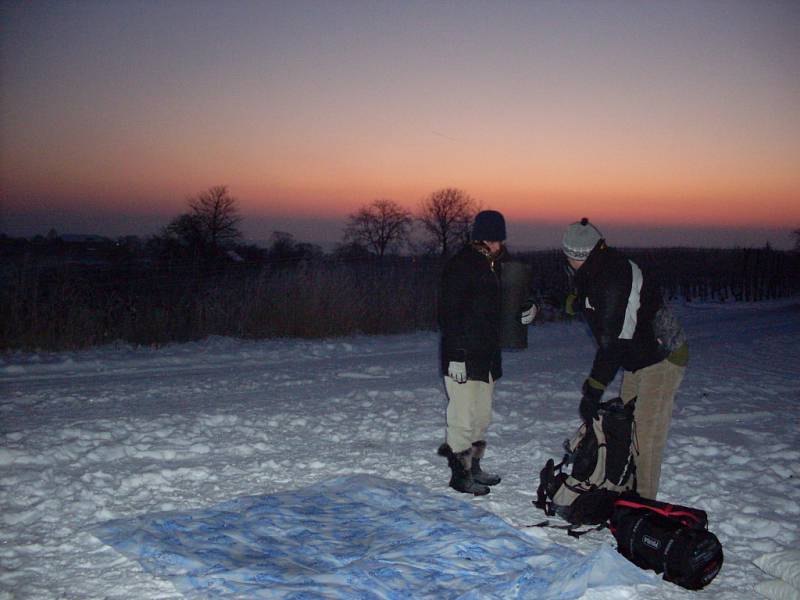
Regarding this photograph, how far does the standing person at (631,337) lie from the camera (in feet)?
13.8

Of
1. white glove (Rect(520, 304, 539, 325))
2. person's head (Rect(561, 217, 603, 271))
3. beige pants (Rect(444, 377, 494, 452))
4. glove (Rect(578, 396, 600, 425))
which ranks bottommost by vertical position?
beige pants (Rect(444, 377, 494, 452))

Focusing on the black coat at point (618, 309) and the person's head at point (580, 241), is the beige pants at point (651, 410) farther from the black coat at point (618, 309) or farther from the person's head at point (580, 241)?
the person's head at point (580, 241)

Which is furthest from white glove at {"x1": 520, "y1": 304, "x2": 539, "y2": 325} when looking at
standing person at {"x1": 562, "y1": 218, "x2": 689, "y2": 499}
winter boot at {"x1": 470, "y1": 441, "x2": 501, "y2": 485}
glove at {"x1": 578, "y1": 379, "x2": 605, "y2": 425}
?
winter boot at {"x1": 470, "y1": 441, "x2": 501, "y2": 485}

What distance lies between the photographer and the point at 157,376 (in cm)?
899

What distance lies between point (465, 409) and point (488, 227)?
142cm

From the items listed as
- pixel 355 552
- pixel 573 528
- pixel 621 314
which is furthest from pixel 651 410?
pixel 355 552

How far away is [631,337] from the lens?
4262 mm

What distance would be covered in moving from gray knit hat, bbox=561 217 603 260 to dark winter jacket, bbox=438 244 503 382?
79cm

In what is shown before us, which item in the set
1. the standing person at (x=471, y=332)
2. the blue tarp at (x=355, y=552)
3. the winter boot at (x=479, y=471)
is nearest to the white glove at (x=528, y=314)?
the standing person at (x=471, y=332)

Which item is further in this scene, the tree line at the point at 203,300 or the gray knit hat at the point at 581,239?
the tree line at the point at 203,300

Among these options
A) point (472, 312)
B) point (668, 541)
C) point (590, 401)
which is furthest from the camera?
point (472, 312)

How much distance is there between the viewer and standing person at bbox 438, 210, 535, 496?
5.00m

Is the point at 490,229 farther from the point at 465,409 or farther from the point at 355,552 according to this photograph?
the point at 355,552

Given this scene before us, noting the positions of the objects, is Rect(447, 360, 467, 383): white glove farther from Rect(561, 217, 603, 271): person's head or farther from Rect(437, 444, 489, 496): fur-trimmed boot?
Rect(561, 217, 603, 271): person's head
